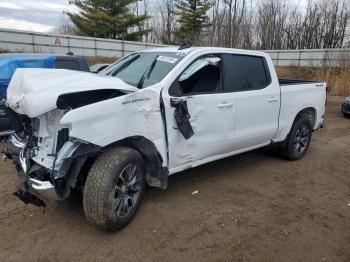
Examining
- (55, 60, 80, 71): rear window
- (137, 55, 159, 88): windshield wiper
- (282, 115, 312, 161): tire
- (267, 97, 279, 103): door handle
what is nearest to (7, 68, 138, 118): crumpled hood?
(137, 55, 159, 88): windshield wiper

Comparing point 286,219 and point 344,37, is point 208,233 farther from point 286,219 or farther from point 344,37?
point 344,37

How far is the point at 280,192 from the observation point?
15.6 feet

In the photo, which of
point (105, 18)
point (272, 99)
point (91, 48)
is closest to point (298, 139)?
point (272, 99)

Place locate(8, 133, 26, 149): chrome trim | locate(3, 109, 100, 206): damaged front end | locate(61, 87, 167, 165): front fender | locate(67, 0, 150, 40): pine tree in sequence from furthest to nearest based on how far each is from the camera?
locate(67, 0, 150, 40): pine tree, locate(8, 133, 26, 149): chrome trim, locate(3, 109, 100, 206): damaged front end, locate(61, 87, 167, 165): front fender

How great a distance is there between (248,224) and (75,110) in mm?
2223

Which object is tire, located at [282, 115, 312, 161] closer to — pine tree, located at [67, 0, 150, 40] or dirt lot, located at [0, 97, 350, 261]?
dirt lot, located at [0, 97, 350, 261]

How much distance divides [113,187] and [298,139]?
3.88 metres

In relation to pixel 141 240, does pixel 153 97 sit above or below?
above

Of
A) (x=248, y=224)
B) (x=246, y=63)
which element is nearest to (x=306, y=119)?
(x=246, y=63)

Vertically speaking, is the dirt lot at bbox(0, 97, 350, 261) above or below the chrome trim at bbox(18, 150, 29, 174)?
below

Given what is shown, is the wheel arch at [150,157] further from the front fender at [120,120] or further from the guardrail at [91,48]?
the guardrail at [91,48]

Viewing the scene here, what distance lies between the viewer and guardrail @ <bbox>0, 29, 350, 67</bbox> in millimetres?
20531

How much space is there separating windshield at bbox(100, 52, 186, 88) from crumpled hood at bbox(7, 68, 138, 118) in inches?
23.1

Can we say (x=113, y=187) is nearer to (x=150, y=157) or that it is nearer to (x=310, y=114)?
(x=150, y=157)
